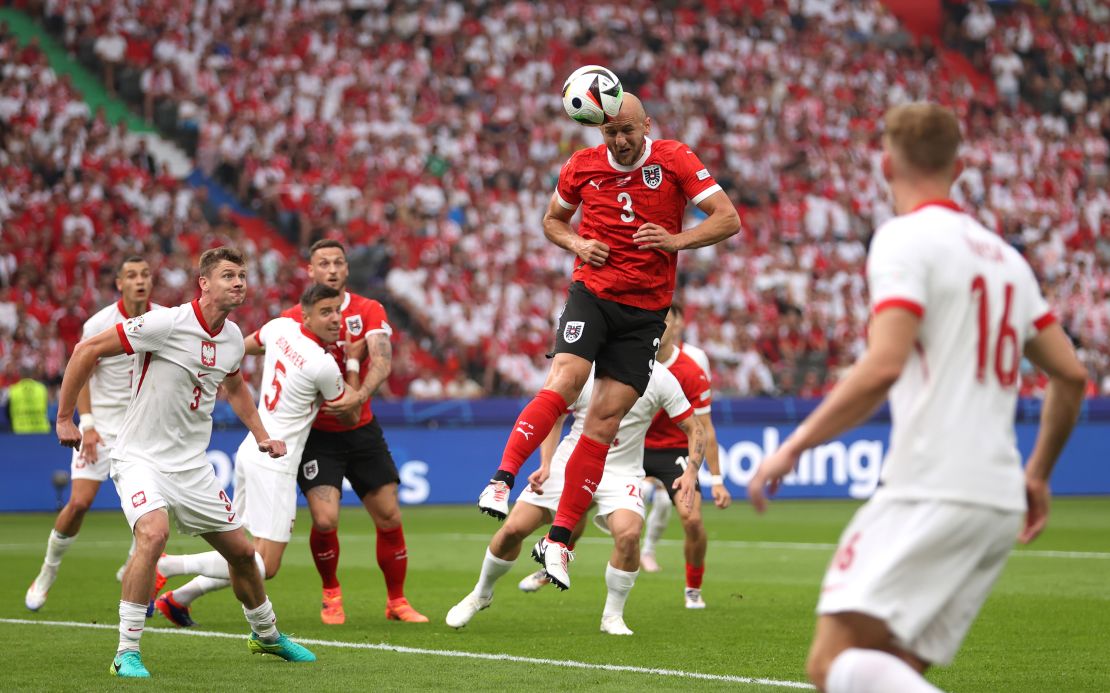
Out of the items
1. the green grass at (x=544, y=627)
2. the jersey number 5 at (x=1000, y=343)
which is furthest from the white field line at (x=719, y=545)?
the jersey number 5 at (x=1000, y=343)

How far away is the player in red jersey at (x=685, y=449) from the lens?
11.2m

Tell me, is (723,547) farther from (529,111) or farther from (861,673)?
(529,111)

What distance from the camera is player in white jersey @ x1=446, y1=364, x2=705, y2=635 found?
31.6 ft

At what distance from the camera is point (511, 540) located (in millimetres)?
9609

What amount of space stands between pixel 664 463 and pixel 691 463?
6.43 ft

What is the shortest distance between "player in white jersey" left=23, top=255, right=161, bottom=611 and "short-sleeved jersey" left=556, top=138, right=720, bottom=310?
410 centimetres

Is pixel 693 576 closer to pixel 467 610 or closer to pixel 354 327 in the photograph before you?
pixel 467 610

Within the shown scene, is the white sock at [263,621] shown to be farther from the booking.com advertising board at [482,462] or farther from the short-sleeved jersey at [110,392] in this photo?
the booking.com advertising board at [482,462]

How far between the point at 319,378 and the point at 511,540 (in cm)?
172

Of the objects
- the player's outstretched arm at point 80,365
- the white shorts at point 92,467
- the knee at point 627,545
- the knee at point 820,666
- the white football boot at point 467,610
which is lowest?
the white football boot at point 467,610

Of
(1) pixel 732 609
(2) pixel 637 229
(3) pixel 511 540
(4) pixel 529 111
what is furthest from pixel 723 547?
(4) pixel 529 111

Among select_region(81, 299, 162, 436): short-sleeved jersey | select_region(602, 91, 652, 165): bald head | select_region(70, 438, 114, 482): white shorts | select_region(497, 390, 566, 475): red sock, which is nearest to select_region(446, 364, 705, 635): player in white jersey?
select_region(497, 390, 566, 475): red sock

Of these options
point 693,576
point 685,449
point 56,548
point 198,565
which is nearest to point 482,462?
point 685,449

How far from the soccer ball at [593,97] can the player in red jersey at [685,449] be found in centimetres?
305
